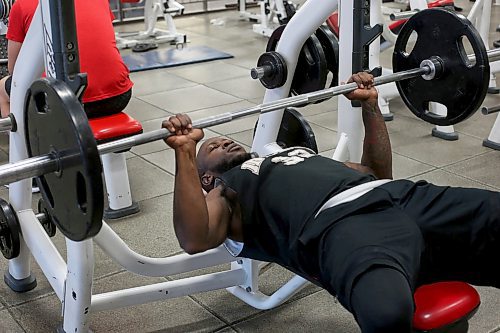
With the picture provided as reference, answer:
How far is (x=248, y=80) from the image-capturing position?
5.30 metres

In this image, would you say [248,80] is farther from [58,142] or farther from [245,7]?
[58,142]

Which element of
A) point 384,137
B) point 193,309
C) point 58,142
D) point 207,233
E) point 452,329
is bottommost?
point 193,309

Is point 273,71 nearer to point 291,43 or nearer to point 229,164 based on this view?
point 291,43

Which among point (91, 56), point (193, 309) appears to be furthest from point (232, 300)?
point (91, 56)

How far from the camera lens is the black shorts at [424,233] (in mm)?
1507

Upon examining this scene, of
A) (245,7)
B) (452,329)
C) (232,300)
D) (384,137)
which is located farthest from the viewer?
(245,7)

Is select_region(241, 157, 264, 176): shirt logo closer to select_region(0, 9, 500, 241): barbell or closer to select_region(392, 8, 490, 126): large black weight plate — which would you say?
select_region(0, 9, 500, 241): barbell

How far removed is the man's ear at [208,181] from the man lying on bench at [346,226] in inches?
2.6

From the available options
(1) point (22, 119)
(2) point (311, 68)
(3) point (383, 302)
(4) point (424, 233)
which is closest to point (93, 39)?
(1) point (22, 119)

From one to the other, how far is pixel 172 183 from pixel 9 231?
50.3 inches

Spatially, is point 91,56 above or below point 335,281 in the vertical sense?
above

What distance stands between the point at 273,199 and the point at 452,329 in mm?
546

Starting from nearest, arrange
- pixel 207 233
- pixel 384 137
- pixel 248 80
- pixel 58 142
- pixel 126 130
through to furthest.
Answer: pixel 58 142
pixel 207 233
pixel 384 137
pixel 126 130
pixel 248 80

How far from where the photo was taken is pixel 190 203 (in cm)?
161
